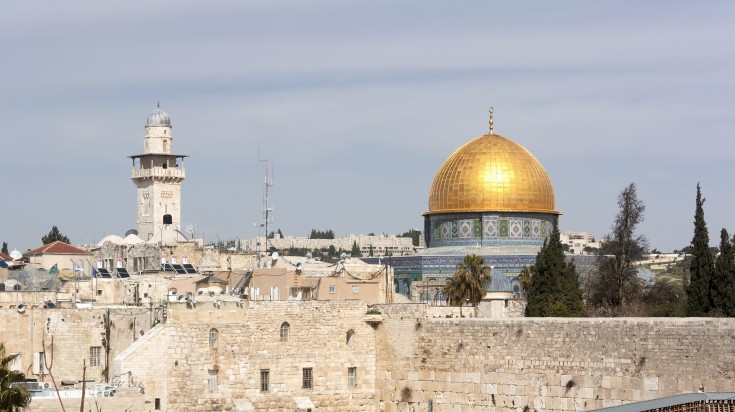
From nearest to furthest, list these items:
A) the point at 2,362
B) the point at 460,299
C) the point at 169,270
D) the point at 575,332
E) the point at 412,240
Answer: the point at 2,362 → the point at 575,332 → the point at 460,299 → the point at 169,270 → the point at 412,240

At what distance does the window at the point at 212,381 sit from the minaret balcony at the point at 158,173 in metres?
33.6

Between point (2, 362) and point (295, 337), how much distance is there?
733cm

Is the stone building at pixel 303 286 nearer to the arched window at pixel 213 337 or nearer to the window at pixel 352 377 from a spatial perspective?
the window at pixel 352 377

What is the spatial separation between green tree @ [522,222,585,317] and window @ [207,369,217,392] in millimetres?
8089

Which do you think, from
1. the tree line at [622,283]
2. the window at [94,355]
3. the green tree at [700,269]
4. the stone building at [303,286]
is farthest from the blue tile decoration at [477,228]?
the window at [94,355]

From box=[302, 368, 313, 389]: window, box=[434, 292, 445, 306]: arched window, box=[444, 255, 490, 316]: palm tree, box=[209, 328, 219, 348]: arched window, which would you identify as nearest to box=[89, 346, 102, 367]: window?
box=[209, 328, 219, 348]: arched window

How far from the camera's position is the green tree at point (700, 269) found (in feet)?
109

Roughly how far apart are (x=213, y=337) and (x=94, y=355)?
9.35 feet

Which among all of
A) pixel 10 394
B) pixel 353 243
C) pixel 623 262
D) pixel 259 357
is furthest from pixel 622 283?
pixel 353 243

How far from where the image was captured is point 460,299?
42.2 metres

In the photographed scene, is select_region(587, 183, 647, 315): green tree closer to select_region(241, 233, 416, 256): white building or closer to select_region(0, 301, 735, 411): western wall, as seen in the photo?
select_region(0, 301, 735, 411): western wall

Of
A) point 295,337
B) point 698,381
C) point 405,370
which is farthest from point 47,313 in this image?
point 698,381

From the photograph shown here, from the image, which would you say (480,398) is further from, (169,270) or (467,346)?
(169,270)

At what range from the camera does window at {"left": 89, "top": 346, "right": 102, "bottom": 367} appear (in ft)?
109
